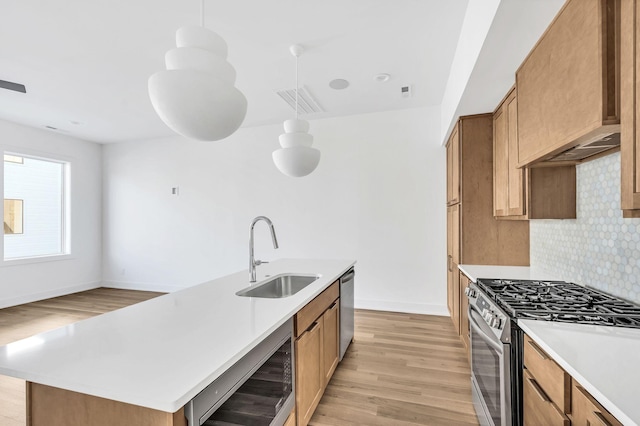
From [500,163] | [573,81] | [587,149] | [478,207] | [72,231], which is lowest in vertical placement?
[72,231]

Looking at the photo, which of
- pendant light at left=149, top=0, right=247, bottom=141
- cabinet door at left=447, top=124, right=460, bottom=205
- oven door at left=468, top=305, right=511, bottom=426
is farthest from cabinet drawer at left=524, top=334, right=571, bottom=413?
→ cabinet door at left=447, top=124, right=460, bottom=205

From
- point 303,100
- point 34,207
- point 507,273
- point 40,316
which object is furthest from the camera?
point 34,207

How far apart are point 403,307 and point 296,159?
117 inches

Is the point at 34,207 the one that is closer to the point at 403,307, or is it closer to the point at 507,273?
the point at 403,307

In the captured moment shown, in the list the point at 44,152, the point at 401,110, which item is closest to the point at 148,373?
the point at 401,110

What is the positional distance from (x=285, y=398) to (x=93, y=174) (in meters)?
6.49

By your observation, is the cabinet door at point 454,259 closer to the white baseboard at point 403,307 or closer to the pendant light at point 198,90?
the white baseboard at point 403,307

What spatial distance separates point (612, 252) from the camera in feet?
5.50

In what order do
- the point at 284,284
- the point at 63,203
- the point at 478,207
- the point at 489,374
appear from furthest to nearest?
the point at 63,203, the point at 478,207, the point at 284,284, the point at 489,374

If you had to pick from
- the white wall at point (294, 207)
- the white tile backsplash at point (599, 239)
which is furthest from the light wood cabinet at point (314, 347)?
the white wall at point (294, 207)

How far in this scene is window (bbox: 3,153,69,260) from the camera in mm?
4781

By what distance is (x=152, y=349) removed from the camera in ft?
3.61

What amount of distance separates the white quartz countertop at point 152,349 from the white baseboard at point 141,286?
14.4 feet

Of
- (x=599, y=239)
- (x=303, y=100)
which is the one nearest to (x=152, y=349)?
(x=599, y=239)
